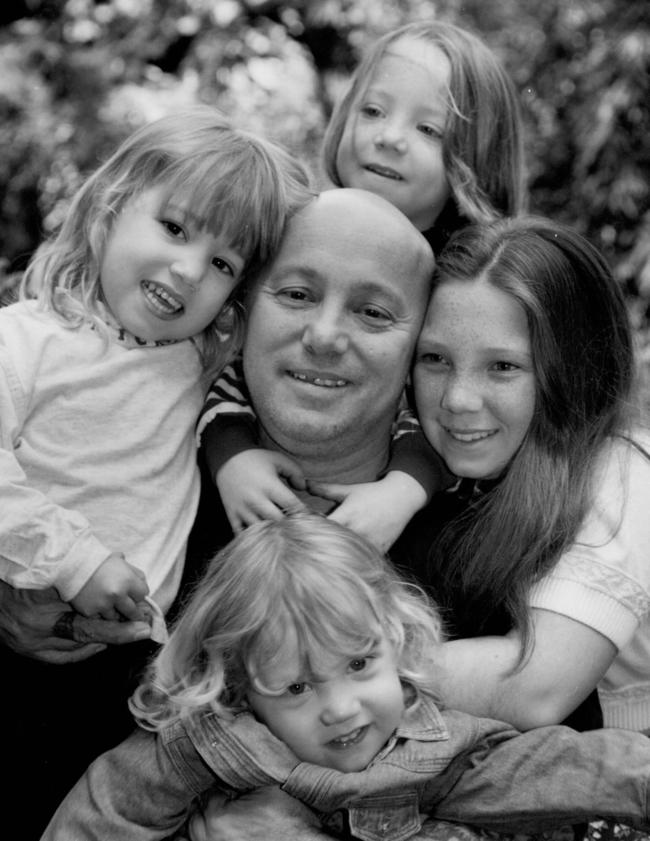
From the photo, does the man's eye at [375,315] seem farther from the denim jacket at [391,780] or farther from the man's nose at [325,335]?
the denim jacket at [391,780]

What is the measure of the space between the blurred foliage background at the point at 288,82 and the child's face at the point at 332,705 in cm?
393

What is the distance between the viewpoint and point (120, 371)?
2.48 metres

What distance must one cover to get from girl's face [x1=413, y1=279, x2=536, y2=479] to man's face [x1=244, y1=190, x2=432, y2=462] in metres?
0.07

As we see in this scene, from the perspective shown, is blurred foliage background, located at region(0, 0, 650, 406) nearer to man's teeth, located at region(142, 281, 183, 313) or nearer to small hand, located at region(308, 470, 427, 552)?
small hand, located at region(308, 470, 427, 552)

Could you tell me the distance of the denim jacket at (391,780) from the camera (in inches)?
81.5

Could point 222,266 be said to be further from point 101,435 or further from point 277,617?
point 277,617

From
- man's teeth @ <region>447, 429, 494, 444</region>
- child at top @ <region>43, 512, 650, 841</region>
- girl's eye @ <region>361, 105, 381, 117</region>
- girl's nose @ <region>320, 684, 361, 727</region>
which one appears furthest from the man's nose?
girl's eye @ <region>361, 105, 381, 117</region>

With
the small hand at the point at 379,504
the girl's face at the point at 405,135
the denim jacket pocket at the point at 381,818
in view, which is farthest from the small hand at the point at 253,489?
the girl's face at the point at 405,135

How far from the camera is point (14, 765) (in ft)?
7.77

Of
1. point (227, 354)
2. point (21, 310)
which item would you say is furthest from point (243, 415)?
point (21, 310)

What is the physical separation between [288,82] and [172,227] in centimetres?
485

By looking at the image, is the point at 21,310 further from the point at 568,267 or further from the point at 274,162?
the point at 568,267

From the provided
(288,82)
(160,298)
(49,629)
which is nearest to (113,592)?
(49,629)

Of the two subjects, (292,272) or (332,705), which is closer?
(332,705)
